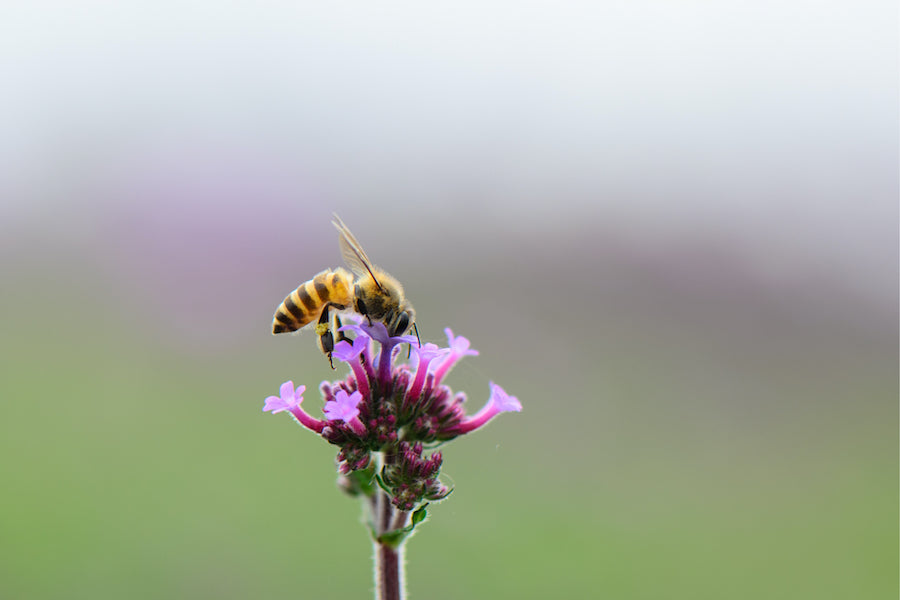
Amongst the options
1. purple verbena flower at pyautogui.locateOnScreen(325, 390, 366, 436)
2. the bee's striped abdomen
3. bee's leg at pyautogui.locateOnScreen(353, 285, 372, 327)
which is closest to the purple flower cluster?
purple verbena flower at pyautogui.locateOnScreen(325, 390, 366, 436)

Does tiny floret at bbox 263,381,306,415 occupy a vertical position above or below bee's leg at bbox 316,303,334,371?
below

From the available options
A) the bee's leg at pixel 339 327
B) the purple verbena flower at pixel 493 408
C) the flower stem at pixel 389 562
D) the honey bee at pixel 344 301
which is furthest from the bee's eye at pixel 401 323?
the flower stem at pixel 389 562

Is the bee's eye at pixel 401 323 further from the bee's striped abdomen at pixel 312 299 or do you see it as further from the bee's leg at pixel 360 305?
the bee's striped abdomen at pixel 312 299

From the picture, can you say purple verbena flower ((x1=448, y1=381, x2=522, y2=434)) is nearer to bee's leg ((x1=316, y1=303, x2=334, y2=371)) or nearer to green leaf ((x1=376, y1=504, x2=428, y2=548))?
green leaf ((x1=376, y1=504, x2=428, y2=548))

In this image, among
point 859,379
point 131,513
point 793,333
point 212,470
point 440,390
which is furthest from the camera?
point 793,333

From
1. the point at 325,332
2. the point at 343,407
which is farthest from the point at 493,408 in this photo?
the point at 325,332

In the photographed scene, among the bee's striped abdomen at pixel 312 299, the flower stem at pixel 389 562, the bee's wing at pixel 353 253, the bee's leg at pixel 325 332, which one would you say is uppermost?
the bee's wing at pixel 353 253

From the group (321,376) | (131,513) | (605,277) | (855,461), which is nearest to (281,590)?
(131,513)

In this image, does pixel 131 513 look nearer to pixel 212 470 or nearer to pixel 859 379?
pixel 212 470
